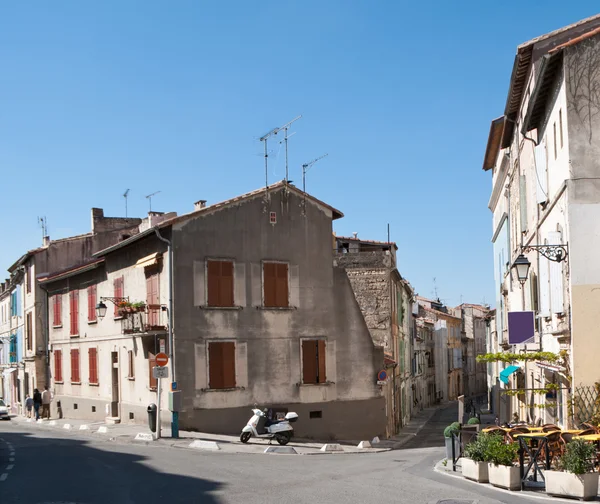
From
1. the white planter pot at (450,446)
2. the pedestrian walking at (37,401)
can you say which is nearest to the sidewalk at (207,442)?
the white planter pot at (450,446)

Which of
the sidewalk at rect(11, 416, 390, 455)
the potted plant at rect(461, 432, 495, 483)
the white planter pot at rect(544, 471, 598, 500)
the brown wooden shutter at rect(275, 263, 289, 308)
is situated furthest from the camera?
the brown wooden shutter at rect(275, 263, 289, 308)

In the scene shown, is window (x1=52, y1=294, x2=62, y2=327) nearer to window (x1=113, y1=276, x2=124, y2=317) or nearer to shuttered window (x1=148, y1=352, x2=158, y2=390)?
window (x1=113, y1=276, x2=124, y2=317)

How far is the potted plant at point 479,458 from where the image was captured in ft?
44.9

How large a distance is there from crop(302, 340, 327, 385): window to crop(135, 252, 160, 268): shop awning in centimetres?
601

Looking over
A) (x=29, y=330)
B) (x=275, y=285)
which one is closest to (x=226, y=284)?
(x=275, y=285)

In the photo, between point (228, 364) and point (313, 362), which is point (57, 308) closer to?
point (228, 364)

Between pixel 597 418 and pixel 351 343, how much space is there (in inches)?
581

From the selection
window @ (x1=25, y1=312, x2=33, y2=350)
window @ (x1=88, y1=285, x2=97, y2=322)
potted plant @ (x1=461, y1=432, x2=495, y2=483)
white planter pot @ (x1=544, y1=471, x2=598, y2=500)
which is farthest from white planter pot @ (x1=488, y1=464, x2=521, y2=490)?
window @ (x1=25, y1=312, x2=33, y2=350)

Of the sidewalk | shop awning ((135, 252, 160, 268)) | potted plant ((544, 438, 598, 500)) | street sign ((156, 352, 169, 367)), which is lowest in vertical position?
the sidewalk

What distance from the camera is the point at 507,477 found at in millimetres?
13023

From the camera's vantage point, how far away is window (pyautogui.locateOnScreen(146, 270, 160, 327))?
1060 inches

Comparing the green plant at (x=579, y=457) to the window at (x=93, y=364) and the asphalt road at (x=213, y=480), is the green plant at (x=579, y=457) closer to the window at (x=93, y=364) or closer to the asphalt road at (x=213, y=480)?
the asphalt road at (x=213, y=480)

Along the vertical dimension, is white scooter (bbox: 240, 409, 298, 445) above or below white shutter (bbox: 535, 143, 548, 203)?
below

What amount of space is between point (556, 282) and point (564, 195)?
82.6 inches
